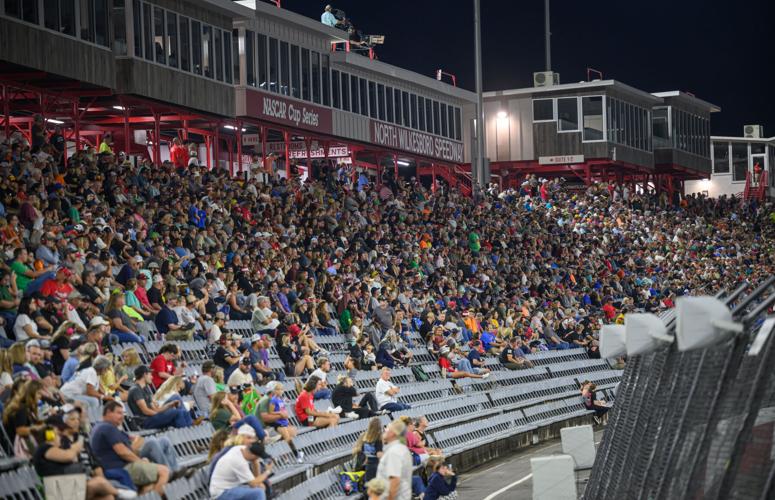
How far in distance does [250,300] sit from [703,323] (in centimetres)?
1575

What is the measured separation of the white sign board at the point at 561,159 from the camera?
60.4 metres

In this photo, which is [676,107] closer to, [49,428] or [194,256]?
[194,256]

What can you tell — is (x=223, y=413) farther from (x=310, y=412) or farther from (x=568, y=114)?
(x=568, y=114)

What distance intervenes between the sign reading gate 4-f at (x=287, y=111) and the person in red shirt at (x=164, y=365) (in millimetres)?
Result: 21826

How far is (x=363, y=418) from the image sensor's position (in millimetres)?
19453

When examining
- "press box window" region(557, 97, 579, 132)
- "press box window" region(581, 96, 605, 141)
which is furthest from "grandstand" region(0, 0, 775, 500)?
"press box window" region(557, 97, 579, 132)

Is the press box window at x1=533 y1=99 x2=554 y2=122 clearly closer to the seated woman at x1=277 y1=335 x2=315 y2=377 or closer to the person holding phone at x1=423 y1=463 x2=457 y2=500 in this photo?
the seated woman at x1=277 y1=335 x2=315 y2=377

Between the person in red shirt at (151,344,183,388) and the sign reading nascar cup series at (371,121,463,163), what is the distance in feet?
99.9

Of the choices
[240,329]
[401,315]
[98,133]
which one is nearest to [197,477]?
[240,329]

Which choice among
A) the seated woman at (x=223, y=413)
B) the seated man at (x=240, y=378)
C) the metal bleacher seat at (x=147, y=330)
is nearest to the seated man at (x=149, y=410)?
the seated woman at (x=223, y=413)

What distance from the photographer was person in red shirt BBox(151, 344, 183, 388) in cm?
1543

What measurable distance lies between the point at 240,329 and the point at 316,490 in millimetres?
6588

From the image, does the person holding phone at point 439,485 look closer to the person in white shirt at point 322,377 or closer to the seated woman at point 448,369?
the person in white shirt at point 322,377

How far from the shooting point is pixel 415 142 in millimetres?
49656
